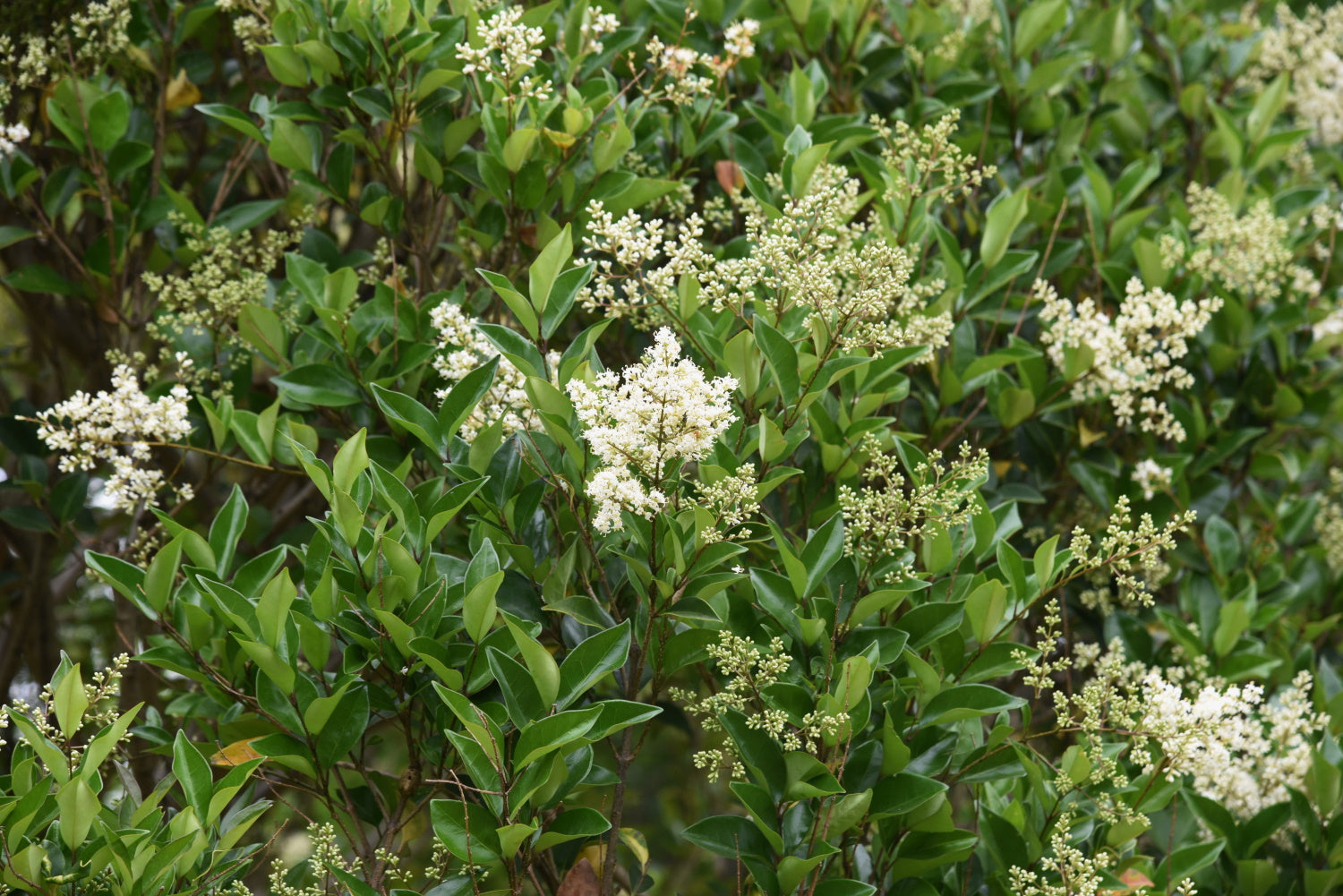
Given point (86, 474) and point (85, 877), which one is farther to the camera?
point (86, 474)

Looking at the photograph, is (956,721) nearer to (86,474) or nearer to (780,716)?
(780,716)

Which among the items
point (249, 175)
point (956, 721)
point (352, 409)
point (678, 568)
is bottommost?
point (956, 721)

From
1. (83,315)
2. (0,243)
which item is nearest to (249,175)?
(83,315)

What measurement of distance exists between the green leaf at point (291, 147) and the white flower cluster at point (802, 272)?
0.84 metres

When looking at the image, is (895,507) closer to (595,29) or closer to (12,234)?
(595,29)

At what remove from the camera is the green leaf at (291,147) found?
2533mm

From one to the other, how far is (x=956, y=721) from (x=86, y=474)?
2.12 metres

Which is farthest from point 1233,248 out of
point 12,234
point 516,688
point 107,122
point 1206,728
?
point 12,234

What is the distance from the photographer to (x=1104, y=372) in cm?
268

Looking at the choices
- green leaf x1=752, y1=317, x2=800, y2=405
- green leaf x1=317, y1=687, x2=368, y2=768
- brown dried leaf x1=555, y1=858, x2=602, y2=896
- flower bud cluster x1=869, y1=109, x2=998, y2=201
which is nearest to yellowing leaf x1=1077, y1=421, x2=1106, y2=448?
flower bud cluster x1=869, y1=109, x2=998, y2=201

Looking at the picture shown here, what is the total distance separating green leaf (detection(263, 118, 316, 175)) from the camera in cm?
253

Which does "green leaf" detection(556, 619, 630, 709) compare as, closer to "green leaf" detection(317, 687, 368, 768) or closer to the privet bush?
the privet bush

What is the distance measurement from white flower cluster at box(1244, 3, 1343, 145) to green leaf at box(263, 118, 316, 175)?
3091mm

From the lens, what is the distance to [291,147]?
101 inches
